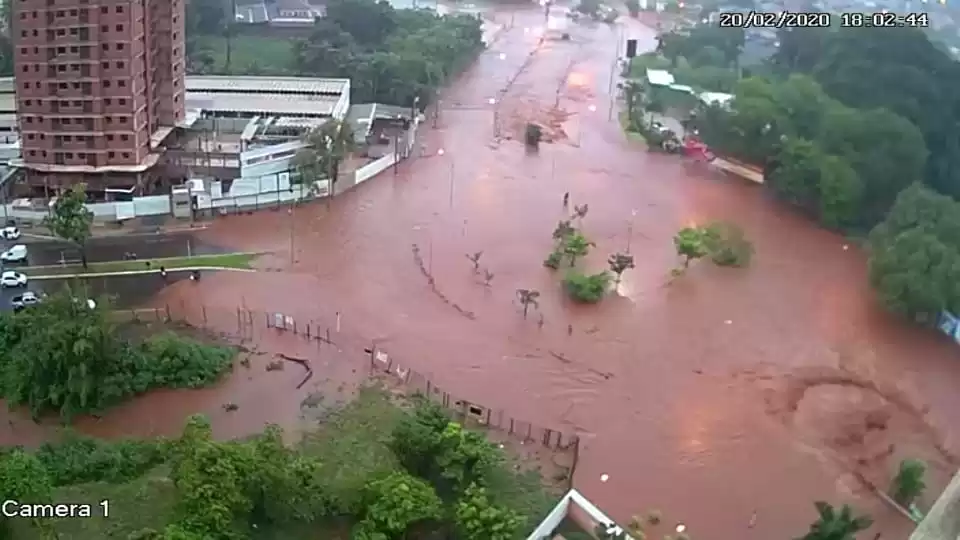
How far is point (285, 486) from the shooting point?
519 inches

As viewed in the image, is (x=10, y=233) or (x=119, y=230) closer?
(x=10, y=233)

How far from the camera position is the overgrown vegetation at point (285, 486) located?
12555mm

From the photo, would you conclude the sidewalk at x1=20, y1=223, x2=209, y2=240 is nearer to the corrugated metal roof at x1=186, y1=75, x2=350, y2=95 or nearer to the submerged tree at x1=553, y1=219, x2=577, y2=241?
the submerged tree at x1=553, y1=219, x2=577, y2=241

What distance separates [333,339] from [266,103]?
13.6m

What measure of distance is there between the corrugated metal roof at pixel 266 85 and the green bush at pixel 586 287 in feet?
44.0

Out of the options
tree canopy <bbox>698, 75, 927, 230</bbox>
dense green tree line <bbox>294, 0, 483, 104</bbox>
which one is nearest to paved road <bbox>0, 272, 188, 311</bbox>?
dense green tree line <bbox>294, 0, 483, 104</bbox>

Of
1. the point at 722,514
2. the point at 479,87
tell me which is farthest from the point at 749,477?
the point at 479,87

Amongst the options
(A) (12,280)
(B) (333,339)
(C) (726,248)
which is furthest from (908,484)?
(A) (12,280)

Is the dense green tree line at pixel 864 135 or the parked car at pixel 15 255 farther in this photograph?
the dense green tree line at pixel 864 135

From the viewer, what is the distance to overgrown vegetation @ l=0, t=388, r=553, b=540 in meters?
12.6

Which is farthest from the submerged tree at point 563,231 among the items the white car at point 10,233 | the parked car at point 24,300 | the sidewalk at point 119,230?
the white car at point 10,233

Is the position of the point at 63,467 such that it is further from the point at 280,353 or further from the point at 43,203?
the point at 43,203

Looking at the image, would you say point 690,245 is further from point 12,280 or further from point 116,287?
point 12,280

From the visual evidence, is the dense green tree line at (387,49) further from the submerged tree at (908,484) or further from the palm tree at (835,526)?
the palm tree at (835,526)
